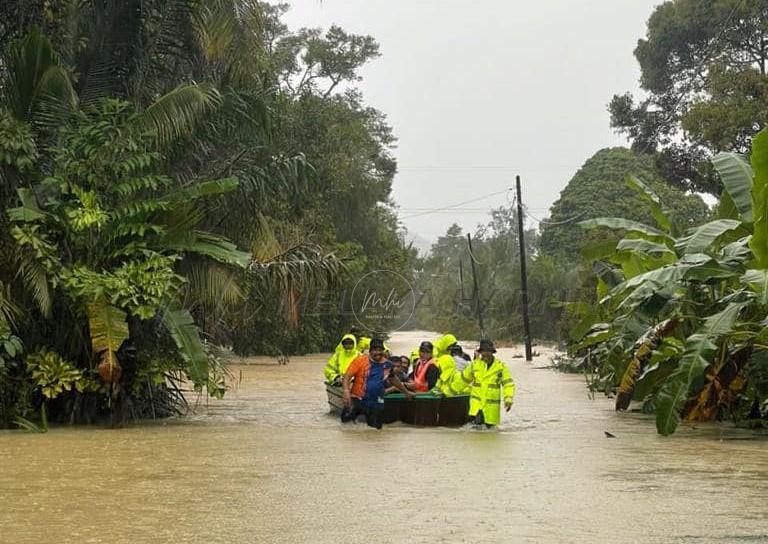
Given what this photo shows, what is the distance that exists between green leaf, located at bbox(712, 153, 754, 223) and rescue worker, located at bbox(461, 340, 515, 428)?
12.8ft

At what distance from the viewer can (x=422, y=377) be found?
18203mm

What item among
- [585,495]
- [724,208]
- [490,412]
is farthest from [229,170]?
[585,495]

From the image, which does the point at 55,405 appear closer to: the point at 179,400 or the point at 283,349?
the point at 179,400

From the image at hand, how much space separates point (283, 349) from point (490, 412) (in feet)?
102

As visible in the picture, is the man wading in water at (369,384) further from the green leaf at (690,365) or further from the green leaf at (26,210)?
the green leaf at (26,210)

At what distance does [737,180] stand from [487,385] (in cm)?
457

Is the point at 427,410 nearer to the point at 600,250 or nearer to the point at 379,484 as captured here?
the point at 600,250

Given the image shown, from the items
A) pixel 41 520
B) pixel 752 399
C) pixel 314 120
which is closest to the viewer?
pixel 41 520

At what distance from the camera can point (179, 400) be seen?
20.1m

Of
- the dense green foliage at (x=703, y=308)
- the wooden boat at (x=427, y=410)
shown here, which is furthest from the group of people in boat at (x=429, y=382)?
the dense green foliage at (x=703, y=308)

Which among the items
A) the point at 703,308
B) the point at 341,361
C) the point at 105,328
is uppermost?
the point at 703,308

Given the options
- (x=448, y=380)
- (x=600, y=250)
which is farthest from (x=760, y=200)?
(x=448, y=380)

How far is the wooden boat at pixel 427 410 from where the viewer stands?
17172 mm

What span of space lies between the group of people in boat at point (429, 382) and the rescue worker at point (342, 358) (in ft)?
0.73
